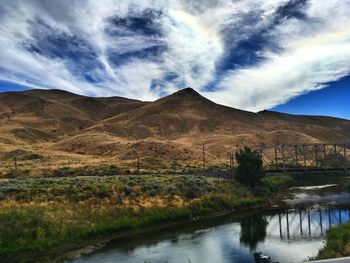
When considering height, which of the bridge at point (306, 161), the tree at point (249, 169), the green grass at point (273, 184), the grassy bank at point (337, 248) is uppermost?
the bridge at point (306, 161)

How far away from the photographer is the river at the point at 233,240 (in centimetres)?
3256

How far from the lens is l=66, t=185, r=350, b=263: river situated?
32.6 meters

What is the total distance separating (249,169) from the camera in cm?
6875

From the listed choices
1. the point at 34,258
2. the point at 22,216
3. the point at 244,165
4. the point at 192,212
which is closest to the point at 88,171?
the point at 244,165

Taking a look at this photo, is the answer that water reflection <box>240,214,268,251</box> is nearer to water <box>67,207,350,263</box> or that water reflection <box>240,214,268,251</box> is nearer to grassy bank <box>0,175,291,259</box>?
water <box>67,207,350,263</box>

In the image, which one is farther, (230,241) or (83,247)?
(230,241)

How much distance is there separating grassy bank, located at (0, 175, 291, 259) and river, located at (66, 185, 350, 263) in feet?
10.1

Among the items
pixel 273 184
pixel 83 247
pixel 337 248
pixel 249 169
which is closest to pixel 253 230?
pixel 83 247

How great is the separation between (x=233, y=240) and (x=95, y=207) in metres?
16.2

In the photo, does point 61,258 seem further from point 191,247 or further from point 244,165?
point 244,165

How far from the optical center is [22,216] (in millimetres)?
39312

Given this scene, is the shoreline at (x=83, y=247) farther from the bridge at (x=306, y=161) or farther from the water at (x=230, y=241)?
the bridge at (x=306, y=161)

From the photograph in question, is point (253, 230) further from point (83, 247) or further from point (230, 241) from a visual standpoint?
point (83, 247)

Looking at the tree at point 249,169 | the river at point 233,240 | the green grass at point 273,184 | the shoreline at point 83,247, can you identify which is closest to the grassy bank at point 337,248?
the river at point 233,240
